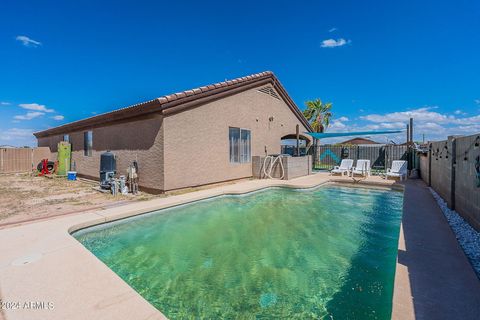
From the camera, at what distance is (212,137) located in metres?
10.8

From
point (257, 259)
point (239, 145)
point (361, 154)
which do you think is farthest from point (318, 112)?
point (257, 259)

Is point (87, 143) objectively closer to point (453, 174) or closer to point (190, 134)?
point (190, 134)

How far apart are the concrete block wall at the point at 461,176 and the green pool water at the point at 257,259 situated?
149 cm

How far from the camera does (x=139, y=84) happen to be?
2047 centimetres

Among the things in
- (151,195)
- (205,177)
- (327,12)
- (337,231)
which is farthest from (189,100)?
(327,12)

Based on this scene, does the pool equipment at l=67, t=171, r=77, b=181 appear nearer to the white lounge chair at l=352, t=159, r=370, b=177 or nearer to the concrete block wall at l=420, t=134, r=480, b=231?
the white lounge chair at l=352, t=159, r=370, b=177

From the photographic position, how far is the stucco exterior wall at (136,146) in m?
9.02

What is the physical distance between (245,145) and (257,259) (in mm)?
9092

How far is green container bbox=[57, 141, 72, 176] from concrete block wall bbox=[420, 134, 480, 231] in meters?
19.3

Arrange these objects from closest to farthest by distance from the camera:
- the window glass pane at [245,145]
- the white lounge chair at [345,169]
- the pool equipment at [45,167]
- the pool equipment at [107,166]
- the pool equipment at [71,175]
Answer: the pool equipment at [107,166], the window glass pane at [245,145], the pool equipment at [71,175], the white lounge chair at [345,169], the pool equipment at [45,167]

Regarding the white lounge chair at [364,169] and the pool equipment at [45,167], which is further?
the pool equipment at [45,167]

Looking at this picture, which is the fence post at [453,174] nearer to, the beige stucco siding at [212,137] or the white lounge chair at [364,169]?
the white lounge chair at [364,169]

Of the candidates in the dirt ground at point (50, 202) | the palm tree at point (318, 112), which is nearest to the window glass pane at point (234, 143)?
the dirt ground at point (50, 202)

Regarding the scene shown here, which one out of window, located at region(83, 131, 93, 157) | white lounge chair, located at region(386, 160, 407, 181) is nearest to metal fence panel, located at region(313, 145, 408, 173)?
white lounge chair, located at region(386, 160, 407, 181)
